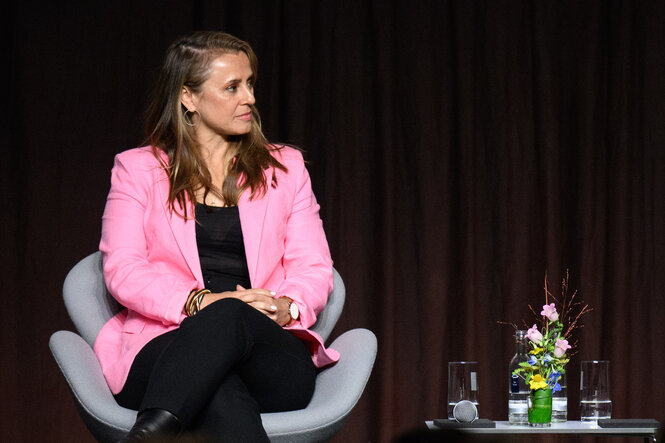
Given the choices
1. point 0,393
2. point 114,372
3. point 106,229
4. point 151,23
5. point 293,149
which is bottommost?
point 0,393

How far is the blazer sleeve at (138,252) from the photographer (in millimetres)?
2145

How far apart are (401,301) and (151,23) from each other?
1.46 meters

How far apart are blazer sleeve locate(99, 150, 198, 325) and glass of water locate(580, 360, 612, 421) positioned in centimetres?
123

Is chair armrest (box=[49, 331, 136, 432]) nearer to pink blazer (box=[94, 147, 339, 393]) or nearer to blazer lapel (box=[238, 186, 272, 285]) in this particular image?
pink blazer (box=[94, 147, 339, 393])

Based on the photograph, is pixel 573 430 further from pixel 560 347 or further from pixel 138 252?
pixel 138 252

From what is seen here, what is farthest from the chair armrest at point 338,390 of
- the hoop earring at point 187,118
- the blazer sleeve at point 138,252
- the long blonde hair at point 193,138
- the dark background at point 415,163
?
the dark background at point 415,163

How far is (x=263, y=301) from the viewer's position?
6.95ft

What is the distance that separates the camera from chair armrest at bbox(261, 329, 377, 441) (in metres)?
1.95

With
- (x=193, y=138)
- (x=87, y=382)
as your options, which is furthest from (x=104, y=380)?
(x=193, y=138)

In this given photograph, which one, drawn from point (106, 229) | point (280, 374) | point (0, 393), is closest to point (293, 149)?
point (106, 229)

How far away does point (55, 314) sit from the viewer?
3.53 m

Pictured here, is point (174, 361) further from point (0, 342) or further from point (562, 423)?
point (0, 342)

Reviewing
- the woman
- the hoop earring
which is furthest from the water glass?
the hoop earring

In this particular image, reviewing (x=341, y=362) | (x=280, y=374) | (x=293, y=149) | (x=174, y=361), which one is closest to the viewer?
(x=174, y=361)
